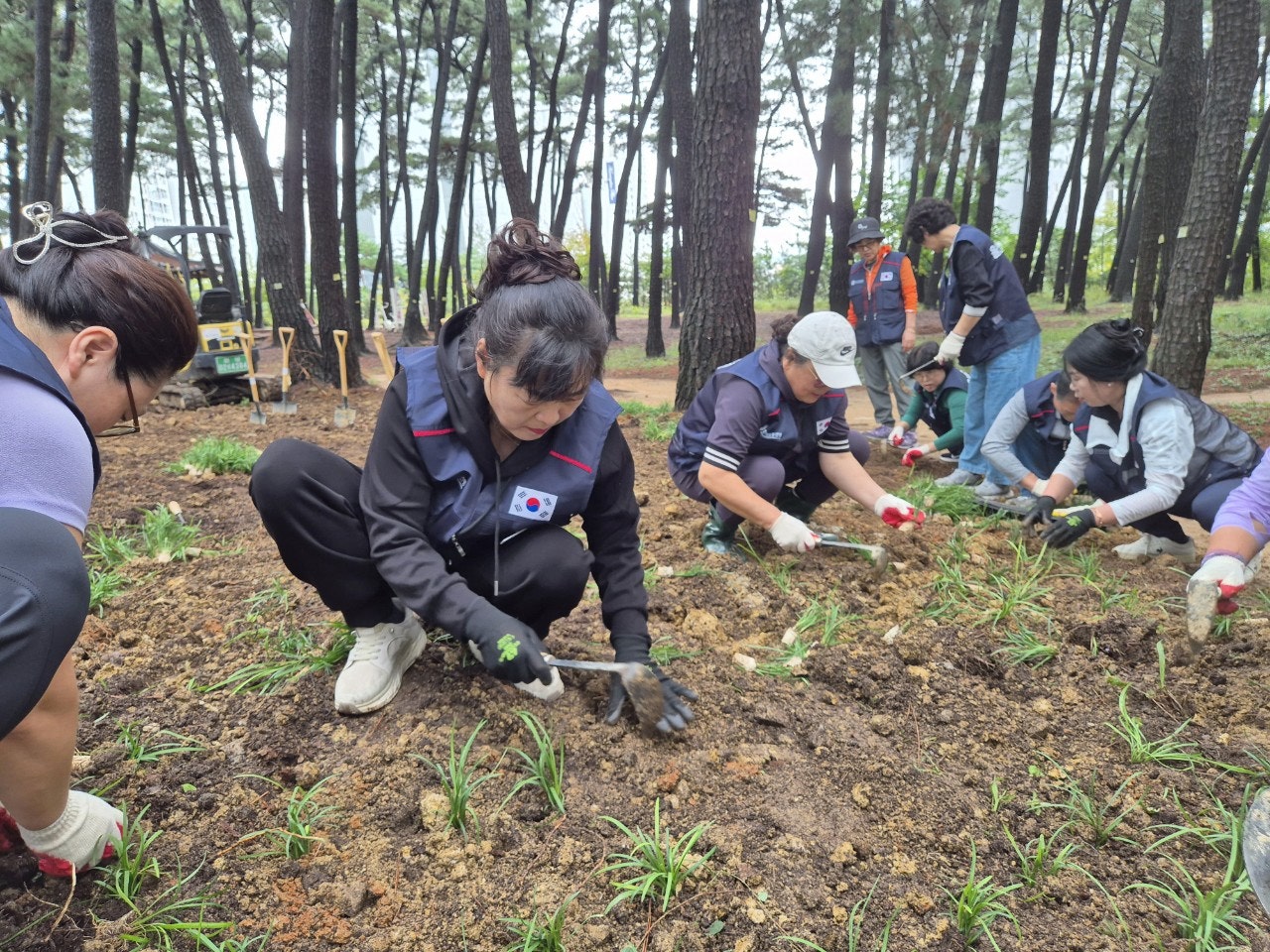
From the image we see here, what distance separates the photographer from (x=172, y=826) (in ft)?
5.44

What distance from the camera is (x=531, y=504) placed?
1954 mm

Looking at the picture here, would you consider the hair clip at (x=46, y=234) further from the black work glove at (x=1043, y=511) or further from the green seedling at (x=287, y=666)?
the black work glove at (x=1043, y=511)

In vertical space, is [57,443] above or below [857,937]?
above

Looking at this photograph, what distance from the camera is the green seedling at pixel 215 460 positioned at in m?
4.40

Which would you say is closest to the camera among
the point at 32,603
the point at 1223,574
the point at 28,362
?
the point at 32,603

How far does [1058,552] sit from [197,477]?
433 centimetres

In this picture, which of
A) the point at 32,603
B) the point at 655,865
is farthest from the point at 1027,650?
the point at 32,603

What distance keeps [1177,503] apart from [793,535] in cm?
167

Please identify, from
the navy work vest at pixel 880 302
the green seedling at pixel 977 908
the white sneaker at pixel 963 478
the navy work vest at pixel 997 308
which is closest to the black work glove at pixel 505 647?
the green seedling at pixel 977 908

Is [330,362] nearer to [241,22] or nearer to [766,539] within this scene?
[766,539]

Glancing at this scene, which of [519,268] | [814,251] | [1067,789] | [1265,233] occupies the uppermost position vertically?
[1265,233]

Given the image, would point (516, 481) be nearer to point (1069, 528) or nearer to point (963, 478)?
point (1069, 528)

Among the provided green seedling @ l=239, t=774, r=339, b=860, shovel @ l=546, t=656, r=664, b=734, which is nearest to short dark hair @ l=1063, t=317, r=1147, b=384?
shovel @ l=546, t=656, r=664, b=734

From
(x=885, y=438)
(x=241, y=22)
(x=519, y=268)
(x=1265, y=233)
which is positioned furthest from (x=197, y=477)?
(x=1265, y=233)
